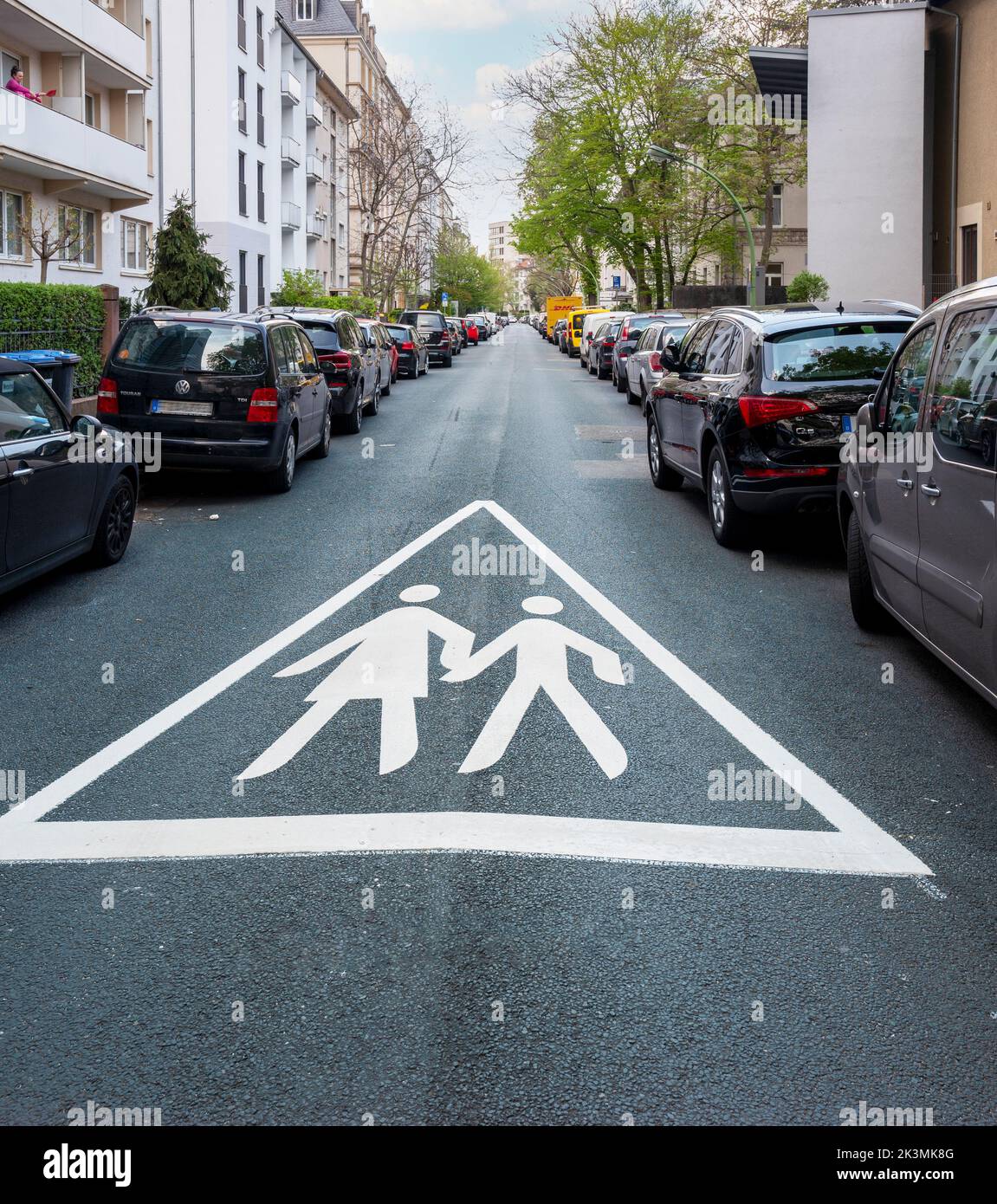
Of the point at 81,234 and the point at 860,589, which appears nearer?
the point at 860,589

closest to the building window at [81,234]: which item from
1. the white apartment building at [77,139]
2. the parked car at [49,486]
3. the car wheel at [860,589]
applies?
the white apartment building at [77,139]

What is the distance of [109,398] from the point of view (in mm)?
12859

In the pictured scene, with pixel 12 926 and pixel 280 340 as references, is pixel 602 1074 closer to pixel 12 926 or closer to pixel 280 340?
pixel 12 926

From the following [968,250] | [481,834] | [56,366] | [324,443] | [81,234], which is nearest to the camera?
[481,834]

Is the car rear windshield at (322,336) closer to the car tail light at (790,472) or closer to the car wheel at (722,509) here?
the car wheel at (722,509)

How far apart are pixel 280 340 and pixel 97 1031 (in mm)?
11280

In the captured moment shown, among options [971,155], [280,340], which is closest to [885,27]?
[971,155]

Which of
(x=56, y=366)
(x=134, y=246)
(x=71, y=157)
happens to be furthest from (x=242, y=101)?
(x=56, y=366)

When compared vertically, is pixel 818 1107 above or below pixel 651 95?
below

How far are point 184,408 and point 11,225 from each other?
17164mm

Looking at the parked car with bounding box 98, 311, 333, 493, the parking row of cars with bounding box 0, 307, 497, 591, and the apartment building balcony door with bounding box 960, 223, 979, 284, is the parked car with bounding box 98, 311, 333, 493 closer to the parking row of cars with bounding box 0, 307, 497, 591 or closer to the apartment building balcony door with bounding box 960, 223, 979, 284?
the parking row of cars with bounding box 0, 307, 497, 591

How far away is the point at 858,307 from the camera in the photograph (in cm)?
1095

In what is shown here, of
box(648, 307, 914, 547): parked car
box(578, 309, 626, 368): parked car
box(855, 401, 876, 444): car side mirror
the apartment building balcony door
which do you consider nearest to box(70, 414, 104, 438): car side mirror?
box(648, 307, 914, 547): parked car

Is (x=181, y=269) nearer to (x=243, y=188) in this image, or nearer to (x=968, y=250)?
(x=968, y=250)
